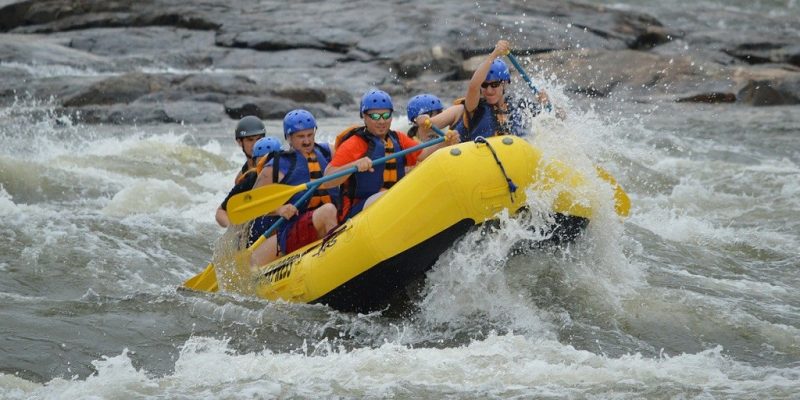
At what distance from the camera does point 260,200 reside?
22.8 feet

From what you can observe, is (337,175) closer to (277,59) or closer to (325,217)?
(325,217)

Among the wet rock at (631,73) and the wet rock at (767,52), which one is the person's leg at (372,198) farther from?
the wet rock at (767,52)

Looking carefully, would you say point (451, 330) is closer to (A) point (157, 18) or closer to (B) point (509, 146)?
(B) point (509, 146)

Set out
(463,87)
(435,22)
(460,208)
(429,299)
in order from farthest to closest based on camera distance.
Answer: (435,22) < (463,87) < (429,299) < (460,208)

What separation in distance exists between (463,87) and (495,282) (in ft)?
39.9

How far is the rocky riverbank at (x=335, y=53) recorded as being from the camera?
17.4 meters

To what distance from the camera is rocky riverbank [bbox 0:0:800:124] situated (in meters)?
17.4

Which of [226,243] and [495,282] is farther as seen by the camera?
[226,243]

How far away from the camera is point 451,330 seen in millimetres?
6629

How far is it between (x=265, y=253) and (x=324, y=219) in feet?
1.93

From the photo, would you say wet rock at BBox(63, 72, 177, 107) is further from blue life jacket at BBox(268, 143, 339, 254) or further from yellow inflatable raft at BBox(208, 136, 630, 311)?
yellow inflatable raft at BBox(208, 136, 630, 311)

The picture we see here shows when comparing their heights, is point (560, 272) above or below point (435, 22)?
above

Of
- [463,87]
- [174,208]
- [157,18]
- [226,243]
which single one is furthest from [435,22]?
[226,243]

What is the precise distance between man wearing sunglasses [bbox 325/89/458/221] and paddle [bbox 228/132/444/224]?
0.16 metres
